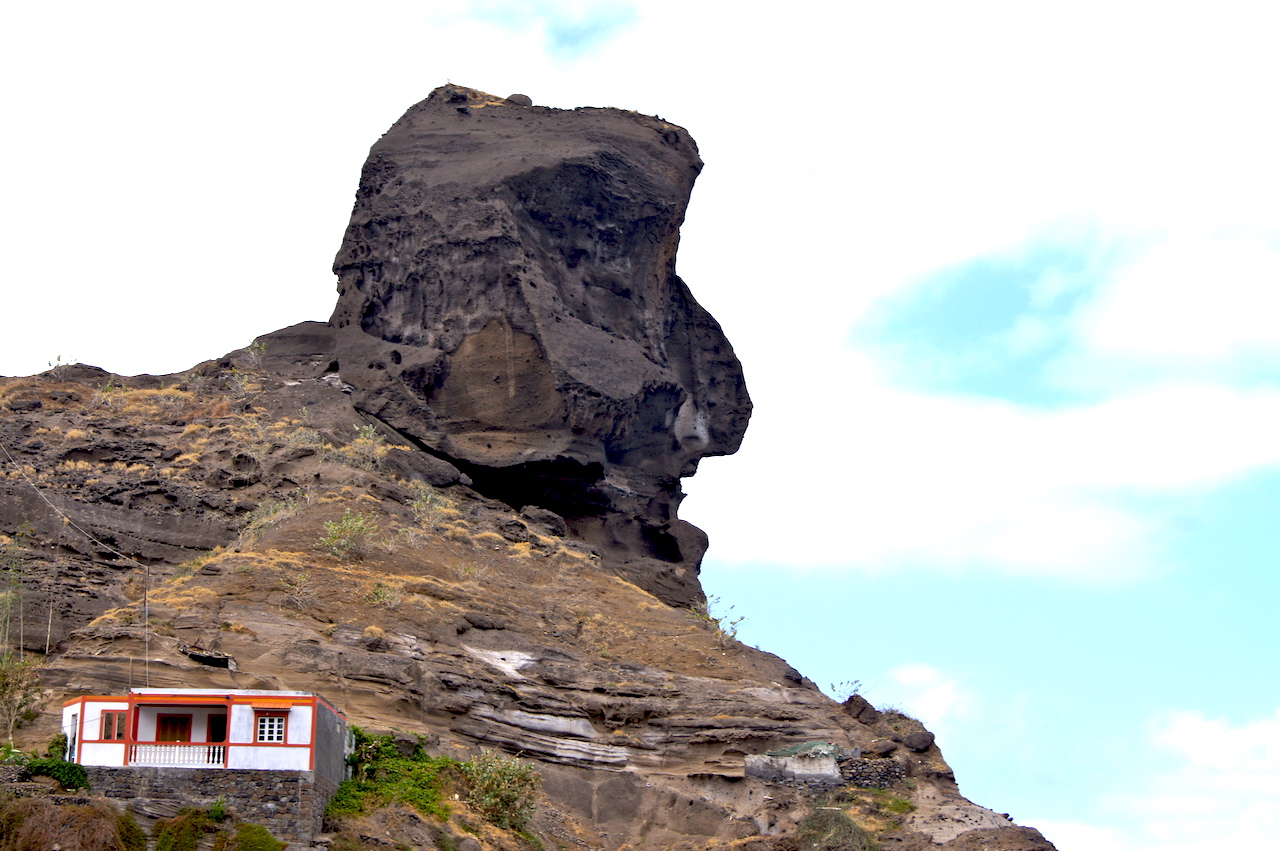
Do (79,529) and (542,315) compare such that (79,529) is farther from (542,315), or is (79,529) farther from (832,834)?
(832,834)

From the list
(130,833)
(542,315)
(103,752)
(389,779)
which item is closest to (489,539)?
(542,315)

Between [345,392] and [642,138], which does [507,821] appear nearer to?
[345,392]

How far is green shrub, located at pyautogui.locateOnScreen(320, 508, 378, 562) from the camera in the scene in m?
40.5

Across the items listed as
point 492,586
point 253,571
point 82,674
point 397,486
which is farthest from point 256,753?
point 397,486

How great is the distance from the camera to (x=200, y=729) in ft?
100

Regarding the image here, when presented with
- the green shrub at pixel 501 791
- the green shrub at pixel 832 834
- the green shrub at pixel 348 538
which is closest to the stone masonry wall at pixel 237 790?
the green shrub at pixel 501 791

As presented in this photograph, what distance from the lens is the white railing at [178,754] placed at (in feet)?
97.7

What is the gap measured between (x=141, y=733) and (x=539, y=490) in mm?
21865

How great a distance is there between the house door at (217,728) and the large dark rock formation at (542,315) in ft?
66.0

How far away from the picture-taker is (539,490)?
168 feet

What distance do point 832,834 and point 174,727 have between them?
12.8 meters

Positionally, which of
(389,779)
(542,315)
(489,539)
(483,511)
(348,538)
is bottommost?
(389,779)

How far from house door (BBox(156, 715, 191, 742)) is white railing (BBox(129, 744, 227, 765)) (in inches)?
22.9

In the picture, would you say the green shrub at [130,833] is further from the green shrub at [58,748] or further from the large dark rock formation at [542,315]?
the large dark rock formation at [542,315]
